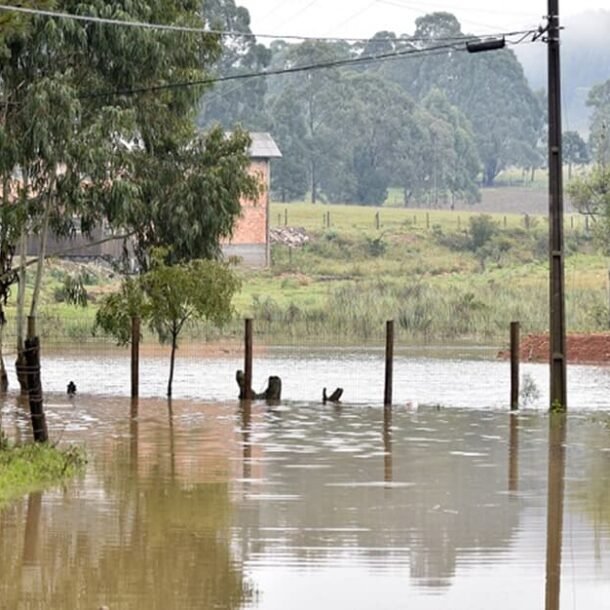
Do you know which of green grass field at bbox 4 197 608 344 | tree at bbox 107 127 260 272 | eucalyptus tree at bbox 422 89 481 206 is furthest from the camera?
eucalyptus tree at bbox 422 89 481 206

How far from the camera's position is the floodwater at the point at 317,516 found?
13.0m

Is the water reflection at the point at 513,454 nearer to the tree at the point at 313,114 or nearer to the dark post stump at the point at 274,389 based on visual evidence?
the dark post stump at the point at 274,389

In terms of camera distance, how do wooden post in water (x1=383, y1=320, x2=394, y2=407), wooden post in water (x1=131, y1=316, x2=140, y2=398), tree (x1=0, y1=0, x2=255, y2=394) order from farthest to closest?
tree (x1=0, y1=0, x2=255, y2=394), wooden post in water (x1=131, y1=316, x2=140, y2=398), wooden post in water (x1=383, y1=320, x2=394, y2=407)

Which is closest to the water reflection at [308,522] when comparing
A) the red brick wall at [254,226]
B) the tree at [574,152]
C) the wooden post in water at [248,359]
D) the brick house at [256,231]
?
the wooden post in water at [248,359]

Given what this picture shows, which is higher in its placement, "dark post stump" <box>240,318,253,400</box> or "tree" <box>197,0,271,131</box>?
"tree" <box>197,0,271,131</box>

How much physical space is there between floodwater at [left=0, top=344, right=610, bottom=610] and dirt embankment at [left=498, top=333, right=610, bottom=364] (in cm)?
2615

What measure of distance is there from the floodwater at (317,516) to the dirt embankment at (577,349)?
85.8ft

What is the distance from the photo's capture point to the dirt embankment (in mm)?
57094

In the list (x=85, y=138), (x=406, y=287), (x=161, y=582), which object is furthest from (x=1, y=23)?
(x=406, y=287)

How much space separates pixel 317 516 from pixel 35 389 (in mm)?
5565

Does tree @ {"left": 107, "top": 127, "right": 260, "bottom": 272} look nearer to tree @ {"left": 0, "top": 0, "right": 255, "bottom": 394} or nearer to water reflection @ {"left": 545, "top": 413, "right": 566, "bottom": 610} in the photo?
tree @ {"left": 0, "top": 0, "right": 255, "bottom": 394}

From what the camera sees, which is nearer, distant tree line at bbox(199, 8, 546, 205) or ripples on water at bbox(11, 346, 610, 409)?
ripples on water at bbox(11, 346, 610, 409)

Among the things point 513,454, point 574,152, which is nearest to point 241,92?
point 574,152

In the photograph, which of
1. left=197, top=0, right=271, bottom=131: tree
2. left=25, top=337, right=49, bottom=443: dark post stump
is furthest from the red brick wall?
left=25, top=337, right=49, bottom=443: dark post stump
